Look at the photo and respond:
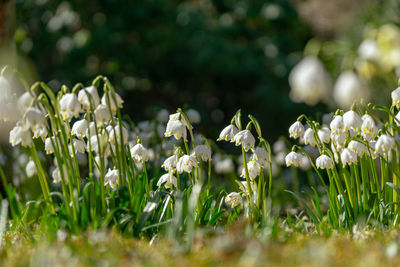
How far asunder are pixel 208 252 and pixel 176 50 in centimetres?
758

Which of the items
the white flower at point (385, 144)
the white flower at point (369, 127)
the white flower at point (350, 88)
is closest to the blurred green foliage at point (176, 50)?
the white flower at point (369, 127)

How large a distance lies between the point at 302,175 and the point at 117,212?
22.1ft

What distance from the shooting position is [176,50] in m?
9.54

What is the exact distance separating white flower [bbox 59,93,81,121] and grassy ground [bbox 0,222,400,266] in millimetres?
656

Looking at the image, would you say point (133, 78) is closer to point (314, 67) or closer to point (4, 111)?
point (4, 111)

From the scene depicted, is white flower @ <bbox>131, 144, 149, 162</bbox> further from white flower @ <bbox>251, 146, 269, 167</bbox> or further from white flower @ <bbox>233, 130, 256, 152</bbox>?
white flower @ <bbox>251, 146, 269, 167</bbox>

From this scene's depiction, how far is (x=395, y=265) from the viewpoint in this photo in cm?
210

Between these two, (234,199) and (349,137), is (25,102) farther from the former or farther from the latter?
(349,137)

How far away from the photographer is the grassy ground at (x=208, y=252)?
208 centimetres

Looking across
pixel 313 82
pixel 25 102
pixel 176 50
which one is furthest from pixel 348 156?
pixel 176 50

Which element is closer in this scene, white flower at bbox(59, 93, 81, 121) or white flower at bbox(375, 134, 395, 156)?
white flower at bbox(59, 93, 81, 121)

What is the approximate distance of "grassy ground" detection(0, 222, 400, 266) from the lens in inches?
81.9

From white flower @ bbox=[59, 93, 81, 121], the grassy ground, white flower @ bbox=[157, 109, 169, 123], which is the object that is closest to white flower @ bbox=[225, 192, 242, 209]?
the grassy ground

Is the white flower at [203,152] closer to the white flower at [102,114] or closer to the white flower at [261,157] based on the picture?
the white flower at [261,157]
